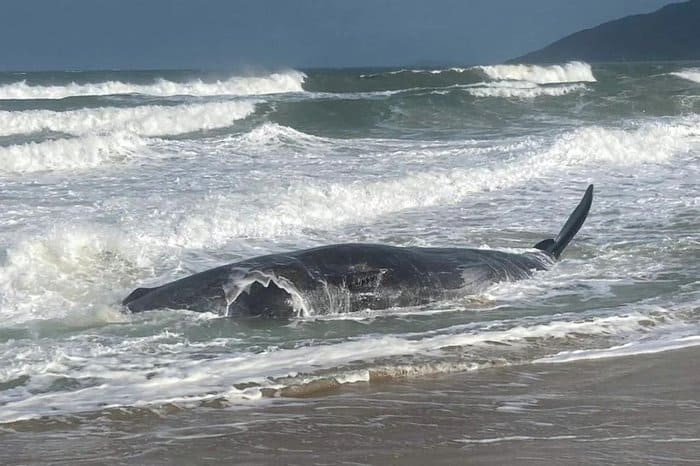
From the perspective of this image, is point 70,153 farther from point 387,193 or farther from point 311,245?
point 311,245

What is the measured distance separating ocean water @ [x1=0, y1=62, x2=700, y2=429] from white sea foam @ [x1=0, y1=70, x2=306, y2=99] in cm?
2253

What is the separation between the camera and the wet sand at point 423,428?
410cm

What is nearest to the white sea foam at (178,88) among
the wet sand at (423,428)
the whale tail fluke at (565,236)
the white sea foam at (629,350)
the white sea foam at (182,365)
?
the whale tail fluke at (565,236)

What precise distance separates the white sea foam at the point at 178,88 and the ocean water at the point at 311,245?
73.9 ft

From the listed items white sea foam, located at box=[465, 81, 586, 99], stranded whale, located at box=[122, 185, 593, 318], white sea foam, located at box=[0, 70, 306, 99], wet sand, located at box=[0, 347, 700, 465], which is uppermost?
white sea foam, located at box=[0, 70, 306, 99]

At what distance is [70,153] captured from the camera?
57.3 ft

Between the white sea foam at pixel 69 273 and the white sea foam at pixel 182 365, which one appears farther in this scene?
the white sea foam at pixel 69 273

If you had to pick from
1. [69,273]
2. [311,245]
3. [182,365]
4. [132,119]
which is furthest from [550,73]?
[182,365]

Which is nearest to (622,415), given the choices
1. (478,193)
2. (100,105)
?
(478,193)

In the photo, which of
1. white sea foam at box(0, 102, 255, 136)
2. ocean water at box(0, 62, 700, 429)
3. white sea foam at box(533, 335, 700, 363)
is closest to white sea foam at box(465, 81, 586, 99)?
white sea foam at box(0, 102, 255, 136)

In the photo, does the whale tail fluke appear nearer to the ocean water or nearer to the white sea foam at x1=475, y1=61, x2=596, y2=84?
the ocean water

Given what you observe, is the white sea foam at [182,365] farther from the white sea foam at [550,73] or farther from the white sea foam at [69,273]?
the white sea foam at [550,73]

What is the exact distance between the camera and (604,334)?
21.4 ft

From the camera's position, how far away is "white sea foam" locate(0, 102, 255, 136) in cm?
2578
